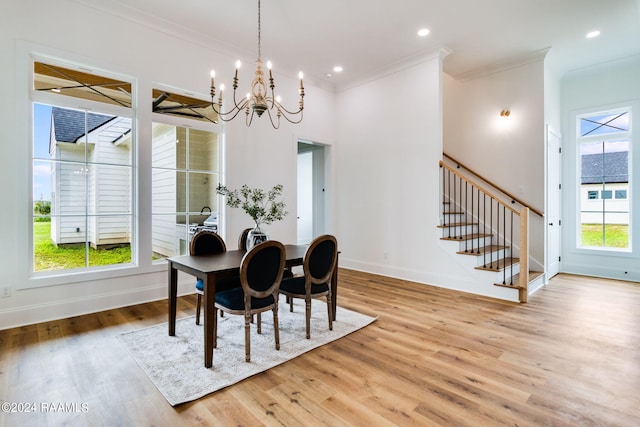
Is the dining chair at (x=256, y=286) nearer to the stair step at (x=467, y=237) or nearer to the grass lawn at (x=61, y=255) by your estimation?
the grass lawn at (x=61, y=255)

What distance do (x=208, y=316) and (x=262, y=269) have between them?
497 mm

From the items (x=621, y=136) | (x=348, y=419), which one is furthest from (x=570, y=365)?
(x=621, y=136)

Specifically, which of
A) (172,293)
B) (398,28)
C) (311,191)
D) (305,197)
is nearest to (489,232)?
(398,28)

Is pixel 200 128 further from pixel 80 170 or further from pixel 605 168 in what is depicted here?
pixel 605 168

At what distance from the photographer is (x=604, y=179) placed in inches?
207

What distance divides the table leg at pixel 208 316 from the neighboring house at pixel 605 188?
6.22 m

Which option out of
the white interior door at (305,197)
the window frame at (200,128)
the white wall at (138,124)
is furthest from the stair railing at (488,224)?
the window frame at (200,128)

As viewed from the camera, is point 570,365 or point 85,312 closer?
point 570,365

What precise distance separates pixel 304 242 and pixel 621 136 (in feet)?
20.2

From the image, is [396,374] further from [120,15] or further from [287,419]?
[120,15]

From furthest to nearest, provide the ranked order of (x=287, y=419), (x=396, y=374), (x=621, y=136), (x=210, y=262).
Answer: (x=621, y=136) → (x=210, y=262) → (x=396, y=374) → (x=287, y=419)

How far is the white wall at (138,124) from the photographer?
303cm

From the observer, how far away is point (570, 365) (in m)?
2.38

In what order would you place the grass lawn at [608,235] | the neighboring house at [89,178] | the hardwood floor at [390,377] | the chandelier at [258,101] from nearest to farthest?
the hardwood floor at [390,377], the chandelier at [258,101], the neighboring house at [89,178], the grass lawn at [608,235]
